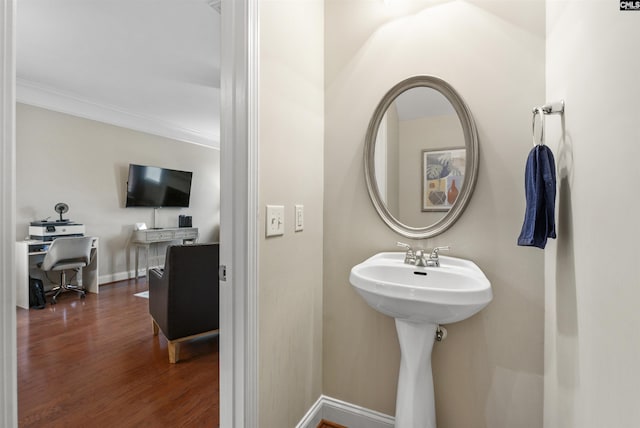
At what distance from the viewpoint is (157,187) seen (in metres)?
4.99

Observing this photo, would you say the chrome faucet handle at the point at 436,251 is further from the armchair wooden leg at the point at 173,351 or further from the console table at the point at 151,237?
the console table at the point at 151,237

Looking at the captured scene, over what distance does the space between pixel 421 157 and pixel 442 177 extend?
0.14m

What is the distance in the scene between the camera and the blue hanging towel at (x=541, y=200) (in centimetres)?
99

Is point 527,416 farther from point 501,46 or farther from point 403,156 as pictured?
point 501,46

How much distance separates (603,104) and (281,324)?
125 centimetres

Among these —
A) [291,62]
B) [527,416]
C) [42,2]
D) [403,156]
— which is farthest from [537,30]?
[42,2]

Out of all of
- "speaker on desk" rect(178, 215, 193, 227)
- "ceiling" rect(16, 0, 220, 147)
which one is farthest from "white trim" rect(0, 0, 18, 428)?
"speaker on desk" rect(178, 215, 193, 227)

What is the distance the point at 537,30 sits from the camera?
1.21 metres

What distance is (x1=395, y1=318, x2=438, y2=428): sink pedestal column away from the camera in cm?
122

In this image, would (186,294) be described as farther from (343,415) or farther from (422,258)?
(422,258)

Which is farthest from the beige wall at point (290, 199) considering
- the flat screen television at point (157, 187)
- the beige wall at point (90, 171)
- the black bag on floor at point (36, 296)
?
the flat screen television at point (157, 187)

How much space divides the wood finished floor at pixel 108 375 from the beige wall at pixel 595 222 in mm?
1728

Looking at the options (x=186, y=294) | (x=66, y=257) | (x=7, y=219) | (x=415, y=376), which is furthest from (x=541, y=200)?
(x=66, y=257)

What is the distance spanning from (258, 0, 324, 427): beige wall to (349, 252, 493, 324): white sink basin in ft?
1.08
